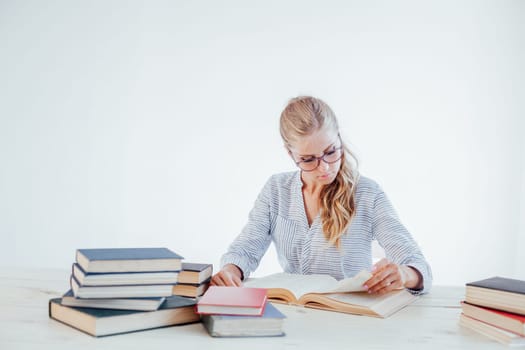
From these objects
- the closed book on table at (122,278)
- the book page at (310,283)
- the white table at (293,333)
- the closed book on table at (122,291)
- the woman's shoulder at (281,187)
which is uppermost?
the woman's shoulder at (281,187)

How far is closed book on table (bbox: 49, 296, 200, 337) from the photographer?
1180 millimetres

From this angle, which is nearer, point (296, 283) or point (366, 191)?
point (296, 283)

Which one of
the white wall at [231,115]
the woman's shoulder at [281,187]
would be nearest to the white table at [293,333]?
the woman's shoulder at [281,187]

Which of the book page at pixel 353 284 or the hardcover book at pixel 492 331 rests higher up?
the book page at pixel 353 284

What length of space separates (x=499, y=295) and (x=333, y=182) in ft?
3.03

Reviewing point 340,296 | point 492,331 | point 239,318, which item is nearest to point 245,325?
point 239,318

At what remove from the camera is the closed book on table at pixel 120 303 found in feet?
3.99

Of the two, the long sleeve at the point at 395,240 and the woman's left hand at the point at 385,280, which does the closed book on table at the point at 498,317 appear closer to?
the woman's left hand at the point at 385,280

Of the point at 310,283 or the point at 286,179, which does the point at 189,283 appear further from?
the point at 286,179

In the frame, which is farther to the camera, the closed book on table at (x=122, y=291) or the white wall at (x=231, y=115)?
the white wall at (x=231, y=115)

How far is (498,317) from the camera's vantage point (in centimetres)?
128

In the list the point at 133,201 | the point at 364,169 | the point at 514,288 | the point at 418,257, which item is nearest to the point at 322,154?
the point at 418,257

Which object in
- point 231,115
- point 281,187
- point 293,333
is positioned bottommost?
point 293,333

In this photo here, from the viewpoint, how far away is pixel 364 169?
14.3 ft
